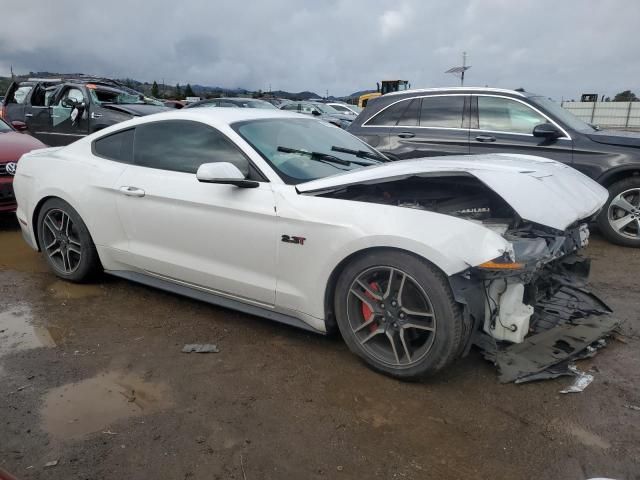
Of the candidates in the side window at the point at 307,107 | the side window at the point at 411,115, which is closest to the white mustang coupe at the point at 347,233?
the side window at the point at 411,115

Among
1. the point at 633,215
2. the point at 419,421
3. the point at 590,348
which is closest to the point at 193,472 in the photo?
the point at 419,421

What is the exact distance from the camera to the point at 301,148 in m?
3.78

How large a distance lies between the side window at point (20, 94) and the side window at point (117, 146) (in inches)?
321

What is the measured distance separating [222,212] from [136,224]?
87cm

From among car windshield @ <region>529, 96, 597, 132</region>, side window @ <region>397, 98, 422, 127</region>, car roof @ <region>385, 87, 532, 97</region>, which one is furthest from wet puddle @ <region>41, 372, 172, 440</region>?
car windshield @ <region>529, 96, 597, 132</region>

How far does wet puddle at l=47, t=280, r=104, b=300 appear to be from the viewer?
4.33 meters

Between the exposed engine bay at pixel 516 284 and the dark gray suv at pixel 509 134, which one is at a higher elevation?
the dark gray suv at pixel 509 134

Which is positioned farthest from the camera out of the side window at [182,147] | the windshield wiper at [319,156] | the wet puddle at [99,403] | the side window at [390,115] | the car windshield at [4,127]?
the car windshield at [4,127]

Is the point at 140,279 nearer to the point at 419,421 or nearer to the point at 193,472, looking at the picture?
the point at 193,472

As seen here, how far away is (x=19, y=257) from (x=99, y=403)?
3311mm

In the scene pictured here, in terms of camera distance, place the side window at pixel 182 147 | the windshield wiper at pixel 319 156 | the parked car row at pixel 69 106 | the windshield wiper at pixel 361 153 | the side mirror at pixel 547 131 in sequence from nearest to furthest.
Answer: the side window at pixel 182 147
the windshield wiper at pixel 319 156
the windshield wiper at pixel 361 153
the side mirror at pixel 547 131
the parked car row at pixel 69 106

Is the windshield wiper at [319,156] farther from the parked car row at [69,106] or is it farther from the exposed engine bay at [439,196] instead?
the parked car row at [69,106]

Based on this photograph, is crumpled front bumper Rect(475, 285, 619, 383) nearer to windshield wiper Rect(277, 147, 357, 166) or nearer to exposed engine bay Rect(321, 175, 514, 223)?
exposed engine bay Rect(321, 175, 514, 223)

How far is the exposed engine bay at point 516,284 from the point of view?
2793 mm
